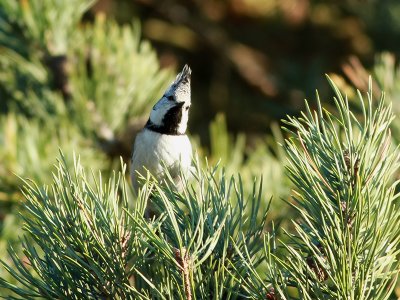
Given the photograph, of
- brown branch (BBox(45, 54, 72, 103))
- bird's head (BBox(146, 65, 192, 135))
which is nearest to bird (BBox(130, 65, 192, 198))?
bird's head (BBox(146, 65, 192, 135))

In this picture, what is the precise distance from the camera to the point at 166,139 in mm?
1850

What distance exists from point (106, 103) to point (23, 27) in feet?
0.94

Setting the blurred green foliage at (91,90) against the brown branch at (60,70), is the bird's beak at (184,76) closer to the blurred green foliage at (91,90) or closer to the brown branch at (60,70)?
the blurred green foliage at (91,90)

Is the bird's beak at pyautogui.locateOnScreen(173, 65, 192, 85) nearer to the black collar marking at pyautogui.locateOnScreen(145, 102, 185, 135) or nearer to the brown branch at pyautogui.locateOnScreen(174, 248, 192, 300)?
the black collar marking at pyautogui.locateOnScreen(145, 102, 185, 135)

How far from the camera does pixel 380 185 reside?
98cm

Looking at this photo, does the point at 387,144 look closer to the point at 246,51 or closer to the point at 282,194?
the point at 282,194

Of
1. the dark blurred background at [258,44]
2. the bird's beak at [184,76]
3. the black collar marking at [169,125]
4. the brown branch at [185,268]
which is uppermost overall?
the dark blurred background at [258,44]

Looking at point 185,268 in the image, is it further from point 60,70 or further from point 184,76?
point 60,70

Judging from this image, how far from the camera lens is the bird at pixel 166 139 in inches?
68.2

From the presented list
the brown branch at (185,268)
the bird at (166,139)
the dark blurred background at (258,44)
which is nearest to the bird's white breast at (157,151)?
the bird at (166,139)

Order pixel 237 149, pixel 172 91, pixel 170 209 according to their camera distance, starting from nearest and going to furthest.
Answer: pixel 170 209 → pixel 172 91 → pixel 237 149

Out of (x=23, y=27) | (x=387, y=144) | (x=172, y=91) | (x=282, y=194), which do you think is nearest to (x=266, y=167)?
(x=282, y=194)

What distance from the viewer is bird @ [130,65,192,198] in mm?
1731

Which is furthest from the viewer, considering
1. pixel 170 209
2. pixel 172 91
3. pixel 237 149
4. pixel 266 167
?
pixel 237 149
